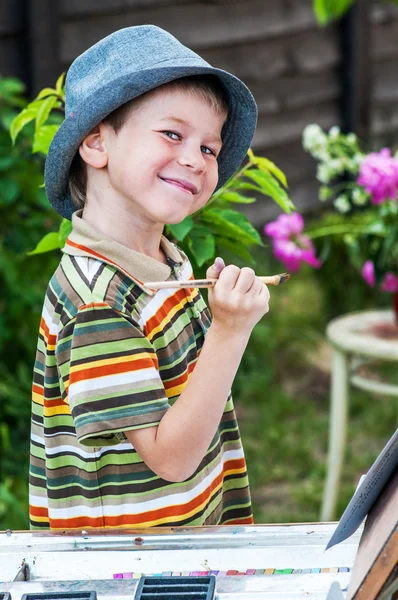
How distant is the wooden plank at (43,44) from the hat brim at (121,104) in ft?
7.85

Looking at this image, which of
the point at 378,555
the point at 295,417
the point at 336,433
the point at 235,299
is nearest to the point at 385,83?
the point at 295,417

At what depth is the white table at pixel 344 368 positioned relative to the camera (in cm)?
291

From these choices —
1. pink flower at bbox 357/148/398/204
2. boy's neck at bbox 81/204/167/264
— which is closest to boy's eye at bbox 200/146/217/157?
boy's neck at bbox 81/204/167/264

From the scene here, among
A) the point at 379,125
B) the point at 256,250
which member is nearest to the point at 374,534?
the point at 256,250

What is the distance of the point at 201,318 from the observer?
133 centimetres

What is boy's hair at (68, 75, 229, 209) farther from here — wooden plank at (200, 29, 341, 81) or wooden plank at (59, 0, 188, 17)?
wooden plank at (200, 29, 341, 81)

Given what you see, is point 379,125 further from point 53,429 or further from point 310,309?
point 53,429

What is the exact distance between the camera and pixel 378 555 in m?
0.84

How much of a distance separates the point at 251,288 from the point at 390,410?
3.00m

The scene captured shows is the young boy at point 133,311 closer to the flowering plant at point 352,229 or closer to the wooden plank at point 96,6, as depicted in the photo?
the flowering plant at point 352,229

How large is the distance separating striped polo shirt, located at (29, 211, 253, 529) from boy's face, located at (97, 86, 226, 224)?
75 mm

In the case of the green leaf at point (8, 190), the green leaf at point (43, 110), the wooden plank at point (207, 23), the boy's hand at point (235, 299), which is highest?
the green leaf at point (43, 110)

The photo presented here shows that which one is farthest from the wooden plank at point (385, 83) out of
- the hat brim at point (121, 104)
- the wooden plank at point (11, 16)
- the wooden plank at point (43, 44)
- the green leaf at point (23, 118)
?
the hat brim at point (121, 104)

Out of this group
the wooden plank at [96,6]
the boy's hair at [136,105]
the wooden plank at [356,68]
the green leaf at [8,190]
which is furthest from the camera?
the wooden plank at [356,68]
